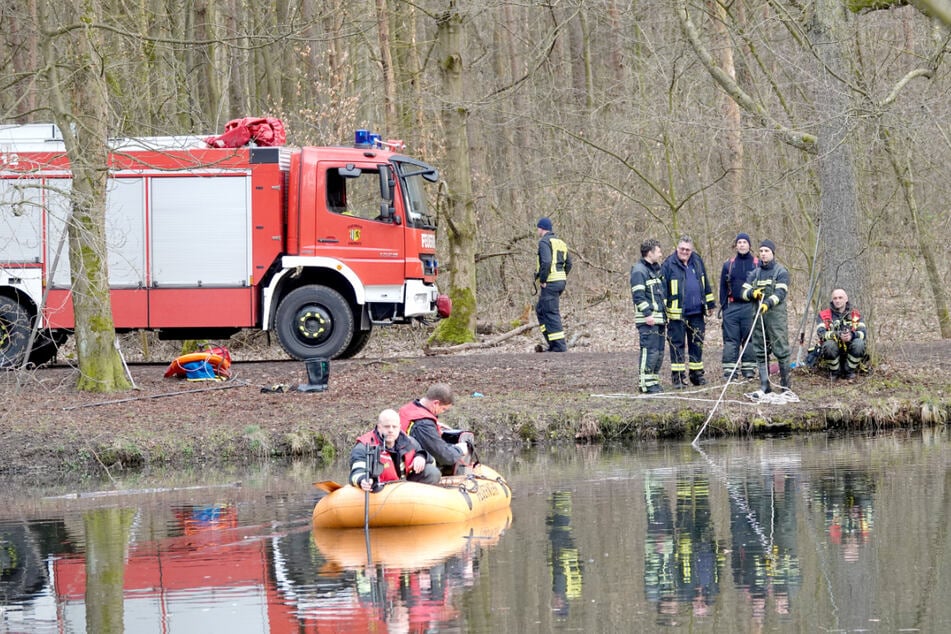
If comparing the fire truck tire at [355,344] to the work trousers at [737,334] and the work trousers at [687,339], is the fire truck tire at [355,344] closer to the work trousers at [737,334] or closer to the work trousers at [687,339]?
the work trousers at [687,339]

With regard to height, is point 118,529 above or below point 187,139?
below

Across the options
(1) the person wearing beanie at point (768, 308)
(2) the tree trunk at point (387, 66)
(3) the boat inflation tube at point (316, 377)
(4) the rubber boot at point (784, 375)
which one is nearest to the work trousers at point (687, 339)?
(1) the person wearing beanie at point (768, 308)

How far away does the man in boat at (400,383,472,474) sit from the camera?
1162 centimetres

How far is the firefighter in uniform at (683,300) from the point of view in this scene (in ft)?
57.7

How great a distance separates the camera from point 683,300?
695 inches

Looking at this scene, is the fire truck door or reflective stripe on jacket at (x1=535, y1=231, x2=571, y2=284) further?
reflective stripe on jacket at (x1=535, y1=231, x2=571, y2=284)

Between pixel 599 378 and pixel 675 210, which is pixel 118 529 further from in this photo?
pixel 675 210

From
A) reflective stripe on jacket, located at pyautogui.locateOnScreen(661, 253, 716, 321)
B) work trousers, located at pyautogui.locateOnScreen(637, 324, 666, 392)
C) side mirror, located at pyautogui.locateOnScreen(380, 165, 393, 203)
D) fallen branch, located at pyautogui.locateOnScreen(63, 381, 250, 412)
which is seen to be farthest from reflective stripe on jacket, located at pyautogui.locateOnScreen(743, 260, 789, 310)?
fallen branch, located at pyautogui.locateOnScreen(63, 381, 250, 412)

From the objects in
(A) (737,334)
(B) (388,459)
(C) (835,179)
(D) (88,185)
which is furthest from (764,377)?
(D) (88,185)

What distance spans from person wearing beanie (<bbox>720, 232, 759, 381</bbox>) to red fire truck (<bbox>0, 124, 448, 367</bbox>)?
5.12 meters

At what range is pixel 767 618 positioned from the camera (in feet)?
25.5

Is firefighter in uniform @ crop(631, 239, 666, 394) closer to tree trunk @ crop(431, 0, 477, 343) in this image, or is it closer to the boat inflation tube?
the boat inflation tube

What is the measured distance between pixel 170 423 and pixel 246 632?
851 centimetres

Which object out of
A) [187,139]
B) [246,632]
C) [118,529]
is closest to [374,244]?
[187,139]
